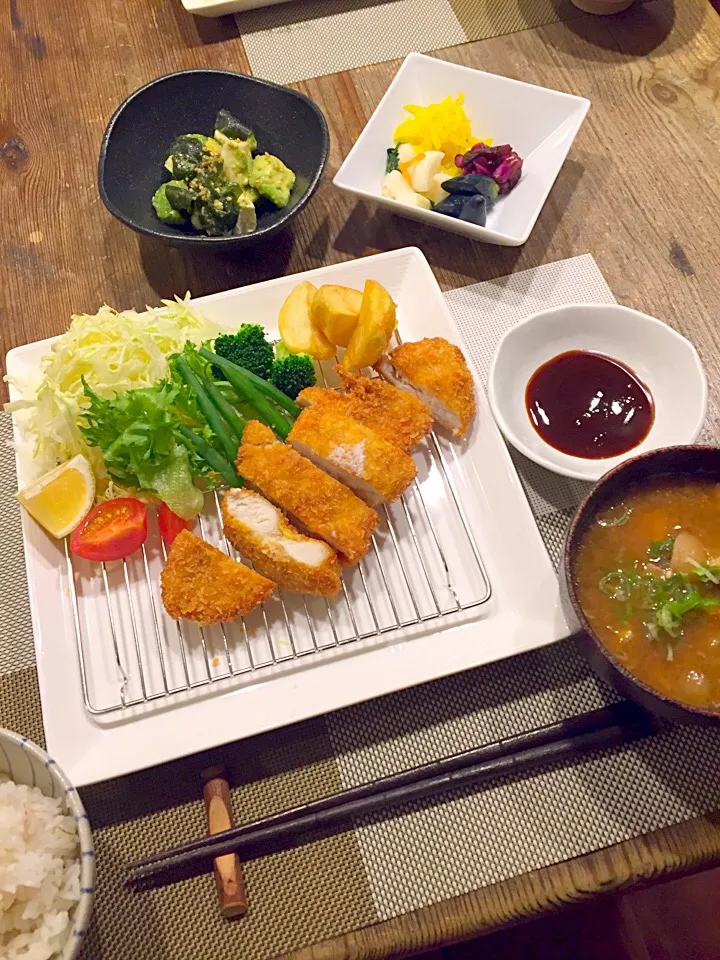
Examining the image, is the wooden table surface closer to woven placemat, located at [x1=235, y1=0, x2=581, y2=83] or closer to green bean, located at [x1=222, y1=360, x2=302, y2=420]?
woven placemat, located at [x1=235, y1=0, x2=581, y2=83]

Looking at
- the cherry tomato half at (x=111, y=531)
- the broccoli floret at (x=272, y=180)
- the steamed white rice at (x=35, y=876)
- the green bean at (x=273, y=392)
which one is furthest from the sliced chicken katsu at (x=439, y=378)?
the steamed white rice at (x=35, y=876)

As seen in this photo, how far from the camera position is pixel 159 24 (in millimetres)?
2939

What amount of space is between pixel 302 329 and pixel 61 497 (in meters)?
0.84

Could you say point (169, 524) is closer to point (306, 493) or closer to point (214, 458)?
point (214, 458)

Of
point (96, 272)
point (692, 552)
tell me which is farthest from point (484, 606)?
point (96, 272)

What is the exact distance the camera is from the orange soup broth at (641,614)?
1.50m

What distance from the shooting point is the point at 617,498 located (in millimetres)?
1642

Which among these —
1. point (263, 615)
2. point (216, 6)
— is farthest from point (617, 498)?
point (216, 6)

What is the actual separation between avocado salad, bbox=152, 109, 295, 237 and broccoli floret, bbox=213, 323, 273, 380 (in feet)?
1.37

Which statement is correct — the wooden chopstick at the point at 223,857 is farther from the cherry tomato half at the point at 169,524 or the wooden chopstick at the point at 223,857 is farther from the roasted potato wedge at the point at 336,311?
the roasted potato wedge at the point at 336,311

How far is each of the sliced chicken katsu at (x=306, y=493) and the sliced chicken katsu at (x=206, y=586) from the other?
0.67 feet

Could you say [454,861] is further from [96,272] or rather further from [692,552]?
[96,272]

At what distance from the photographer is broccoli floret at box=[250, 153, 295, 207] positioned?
2324mm

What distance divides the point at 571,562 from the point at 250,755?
93 cm
